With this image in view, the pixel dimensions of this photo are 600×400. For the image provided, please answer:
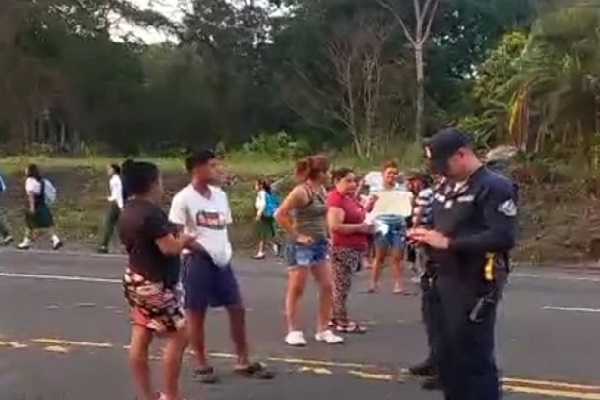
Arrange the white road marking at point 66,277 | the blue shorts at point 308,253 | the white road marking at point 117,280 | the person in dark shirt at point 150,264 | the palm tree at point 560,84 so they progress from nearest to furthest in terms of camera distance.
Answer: the person in dark shirt at point 150,264 → the blue shorts at point 308,253 → the white road marking at point 66,277 → the white road marking at point 117,280 → the palm tree at point 560,84

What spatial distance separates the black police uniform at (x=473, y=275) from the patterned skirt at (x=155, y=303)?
197 centimetres

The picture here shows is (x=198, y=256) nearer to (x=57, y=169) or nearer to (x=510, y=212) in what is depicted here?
(x=510, y=212)

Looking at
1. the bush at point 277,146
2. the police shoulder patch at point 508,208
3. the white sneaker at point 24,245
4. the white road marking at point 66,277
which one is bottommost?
the white road marking at point 66,277

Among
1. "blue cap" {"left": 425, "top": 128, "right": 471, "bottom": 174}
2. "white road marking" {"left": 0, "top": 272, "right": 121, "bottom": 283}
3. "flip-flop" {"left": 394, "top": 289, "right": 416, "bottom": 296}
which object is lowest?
"flip-flop" {"left": 394, "top": 289, "right": 416, "bottom": 296}

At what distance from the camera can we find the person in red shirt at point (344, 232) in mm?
10797

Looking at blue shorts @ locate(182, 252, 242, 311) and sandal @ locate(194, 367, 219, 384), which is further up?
blue shorts @ locate(182, 252, 242, 311)

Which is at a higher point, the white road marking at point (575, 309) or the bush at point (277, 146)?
the bush at point (277, 146)

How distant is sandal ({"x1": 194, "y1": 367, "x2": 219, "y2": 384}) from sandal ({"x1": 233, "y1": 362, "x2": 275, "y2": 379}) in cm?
19

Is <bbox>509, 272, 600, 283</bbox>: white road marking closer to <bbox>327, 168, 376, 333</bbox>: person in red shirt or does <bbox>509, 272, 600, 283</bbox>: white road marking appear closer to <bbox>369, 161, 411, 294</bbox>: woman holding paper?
<bbox>369, 161, 411, 294</bbox>: woman holding paper

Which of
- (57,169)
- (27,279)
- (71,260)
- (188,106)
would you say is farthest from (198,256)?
(188,106)

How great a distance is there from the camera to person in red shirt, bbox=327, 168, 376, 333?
35.4 ft

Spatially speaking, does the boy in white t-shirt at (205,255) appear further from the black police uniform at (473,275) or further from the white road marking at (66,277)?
the white road marking at (66,277)

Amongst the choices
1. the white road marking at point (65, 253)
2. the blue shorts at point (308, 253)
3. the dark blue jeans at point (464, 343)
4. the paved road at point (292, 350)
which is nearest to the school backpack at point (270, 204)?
the white road marking at point (65, 253)

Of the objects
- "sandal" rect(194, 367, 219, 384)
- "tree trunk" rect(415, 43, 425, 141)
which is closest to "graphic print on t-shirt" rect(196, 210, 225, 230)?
"sandal" rect(194, 367, 219, 384)
